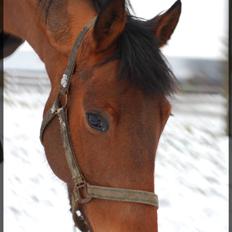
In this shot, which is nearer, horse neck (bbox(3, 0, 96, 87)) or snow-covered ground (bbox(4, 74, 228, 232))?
horse neck (bbox(3, 0, 96, 87))

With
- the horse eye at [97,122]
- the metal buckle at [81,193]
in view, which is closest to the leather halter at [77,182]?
the metal buckle at [81,193]

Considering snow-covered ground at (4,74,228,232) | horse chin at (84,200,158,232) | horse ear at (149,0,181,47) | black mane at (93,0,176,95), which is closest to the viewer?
horse chin at (84,200,158,232)

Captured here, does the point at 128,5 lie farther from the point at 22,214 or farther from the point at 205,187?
the point at 205,187

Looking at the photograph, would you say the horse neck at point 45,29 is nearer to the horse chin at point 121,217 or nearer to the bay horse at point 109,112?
the bay horse at point 109,112

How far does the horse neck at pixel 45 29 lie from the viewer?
188 cm

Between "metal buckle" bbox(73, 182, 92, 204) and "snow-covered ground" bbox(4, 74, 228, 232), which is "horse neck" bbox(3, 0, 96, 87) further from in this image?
"snow-covered ground" bbox(4, 74, 228, 232)

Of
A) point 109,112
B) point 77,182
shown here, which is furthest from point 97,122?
point 77,182

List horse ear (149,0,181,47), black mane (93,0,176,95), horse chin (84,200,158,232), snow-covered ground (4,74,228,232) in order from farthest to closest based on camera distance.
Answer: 1. snow-covered ground (4,74,228,232)
2. horse ear (149,0,181,47)
3. black mane (93,0,176,95)
4. horse chin (84,200,158,232)

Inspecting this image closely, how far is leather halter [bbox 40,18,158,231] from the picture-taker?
161 cm

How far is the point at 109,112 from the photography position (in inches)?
64.7

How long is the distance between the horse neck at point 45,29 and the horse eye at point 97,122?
0.26 meters

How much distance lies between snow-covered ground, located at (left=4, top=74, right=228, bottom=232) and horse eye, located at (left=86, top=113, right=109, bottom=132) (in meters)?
0.60

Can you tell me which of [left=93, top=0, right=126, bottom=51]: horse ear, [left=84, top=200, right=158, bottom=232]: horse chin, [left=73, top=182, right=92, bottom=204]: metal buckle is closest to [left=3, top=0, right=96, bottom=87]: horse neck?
[left=93, top=0, right=126, bottom=51]: horse ear

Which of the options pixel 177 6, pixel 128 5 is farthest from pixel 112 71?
pixel 128 5
